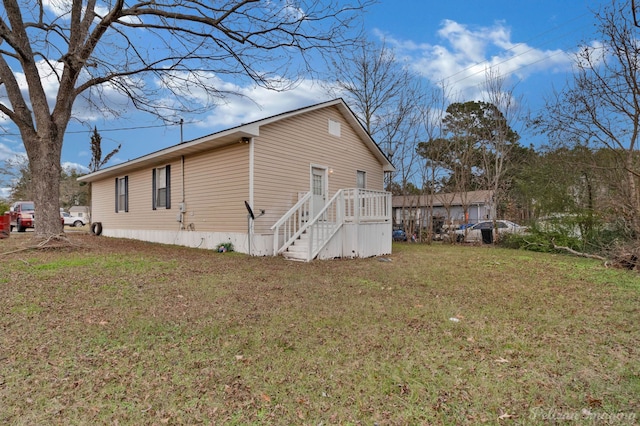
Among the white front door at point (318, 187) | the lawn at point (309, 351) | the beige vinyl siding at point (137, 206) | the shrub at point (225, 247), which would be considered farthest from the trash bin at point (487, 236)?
the beige vinyl siding at point (137, 206)

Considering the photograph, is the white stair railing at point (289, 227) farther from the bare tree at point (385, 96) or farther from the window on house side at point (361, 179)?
the bare tree at point (385, 96)

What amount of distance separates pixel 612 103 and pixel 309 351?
9.25 m

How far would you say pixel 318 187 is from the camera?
10.9 m

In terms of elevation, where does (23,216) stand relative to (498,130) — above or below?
below

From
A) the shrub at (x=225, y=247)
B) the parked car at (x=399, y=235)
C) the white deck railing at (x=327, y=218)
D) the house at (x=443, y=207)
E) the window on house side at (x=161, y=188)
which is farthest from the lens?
the parked car at (x=399, y=235)

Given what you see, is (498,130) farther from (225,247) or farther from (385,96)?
(225,247)

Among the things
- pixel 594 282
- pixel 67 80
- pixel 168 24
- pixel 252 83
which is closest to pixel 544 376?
pixel 594 282

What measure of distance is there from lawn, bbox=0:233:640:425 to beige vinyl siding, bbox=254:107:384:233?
13.5ft

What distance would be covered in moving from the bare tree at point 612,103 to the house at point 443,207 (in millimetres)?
4373

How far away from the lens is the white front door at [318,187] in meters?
10.6

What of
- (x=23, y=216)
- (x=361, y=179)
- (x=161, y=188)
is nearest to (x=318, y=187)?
(x=361, y=179)

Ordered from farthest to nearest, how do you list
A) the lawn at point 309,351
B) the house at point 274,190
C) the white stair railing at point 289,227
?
the house at point 274,190 → the white stair railing at point 289,227 → the lawn at point 309,351

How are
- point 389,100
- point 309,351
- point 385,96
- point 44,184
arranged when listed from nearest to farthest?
point 309,351
point 44,184
point 389,100
point 385,96

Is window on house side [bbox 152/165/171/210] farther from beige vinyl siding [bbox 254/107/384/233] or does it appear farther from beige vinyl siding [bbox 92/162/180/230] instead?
beige vinyl siding [bbox 254/107/384/233]
